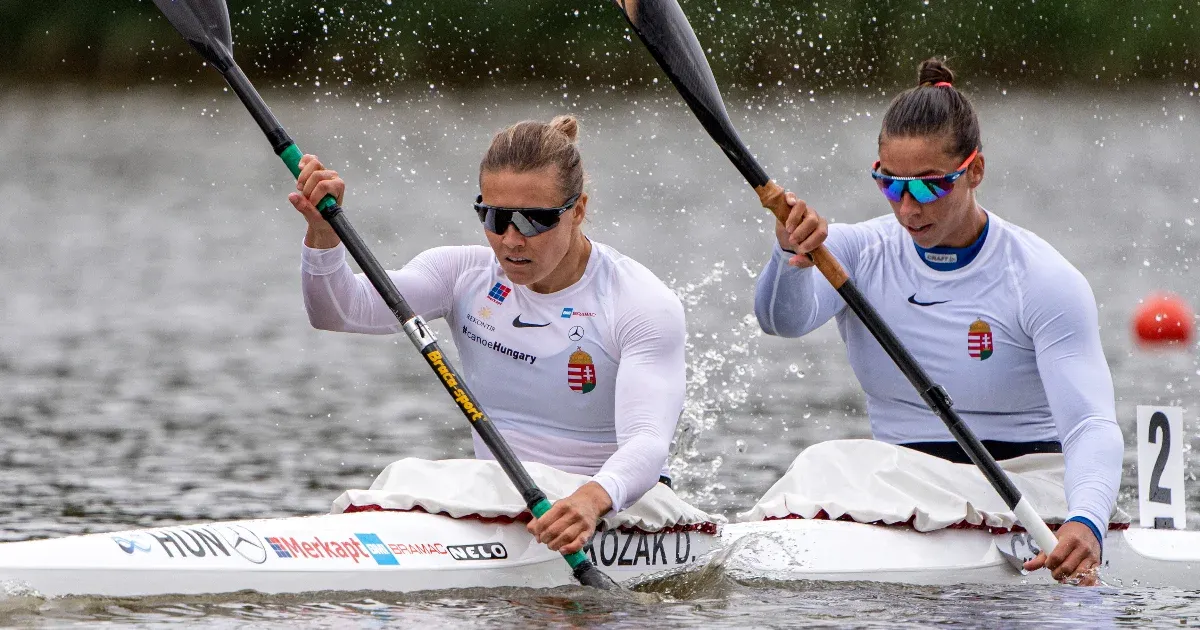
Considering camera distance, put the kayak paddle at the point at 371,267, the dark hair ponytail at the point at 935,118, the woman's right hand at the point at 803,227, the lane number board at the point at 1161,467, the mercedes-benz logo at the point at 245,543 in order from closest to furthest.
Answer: the mercedes-benz logo at the point at 245,543
the kayak paddle at the point at 371,267
the woman's right hand at the point at 803,227
the dark hair ponytail at the point at 935,118
the lane number board at the point at 1161,467

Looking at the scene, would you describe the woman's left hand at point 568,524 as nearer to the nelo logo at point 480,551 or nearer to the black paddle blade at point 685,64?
the nelo logo at point 480,551

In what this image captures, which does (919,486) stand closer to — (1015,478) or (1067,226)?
(1015,478)

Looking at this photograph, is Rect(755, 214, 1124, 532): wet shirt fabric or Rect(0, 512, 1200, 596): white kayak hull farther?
Rect(755, 214, 1124, 532): wet shirt fabric

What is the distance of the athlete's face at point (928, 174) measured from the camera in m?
5.25

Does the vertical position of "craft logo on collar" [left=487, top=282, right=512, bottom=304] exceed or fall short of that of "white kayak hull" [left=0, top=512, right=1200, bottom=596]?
it exceeds it

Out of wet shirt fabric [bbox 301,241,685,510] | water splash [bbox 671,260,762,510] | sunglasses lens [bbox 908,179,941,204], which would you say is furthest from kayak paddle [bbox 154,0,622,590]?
water splash [bbox 671,260,762,510]

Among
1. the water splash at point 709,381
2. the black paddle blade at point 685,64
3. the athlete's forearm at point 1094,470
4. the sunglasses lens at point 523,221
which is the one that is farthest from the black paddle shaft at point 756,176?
the water splash at point 709,381

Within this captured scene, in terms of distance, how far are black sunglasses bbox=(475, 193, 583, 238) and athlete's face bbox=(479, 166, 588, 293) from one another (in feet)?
0.05

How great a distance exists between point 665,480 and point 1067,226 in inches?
515

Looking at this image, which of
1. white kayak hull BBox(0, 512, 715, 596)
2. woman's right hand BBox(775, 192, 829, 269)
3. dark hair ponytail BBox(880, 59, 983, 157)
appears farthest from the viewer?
dark hair ponytail BBox(880, 59, 983, 157)

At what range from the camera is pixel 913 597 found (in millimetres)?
5164

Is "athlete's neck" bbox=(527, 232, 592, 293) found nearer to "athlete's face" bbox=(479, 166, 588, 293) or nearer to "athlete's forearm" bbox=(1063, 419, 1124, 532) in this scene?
"athlete's face" bbox=(479, 166, 588, 293)

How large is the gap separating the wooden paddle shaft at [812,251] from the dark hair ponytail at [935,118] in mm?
454

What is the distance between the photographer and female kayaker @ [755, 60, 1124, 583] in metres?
5.10
